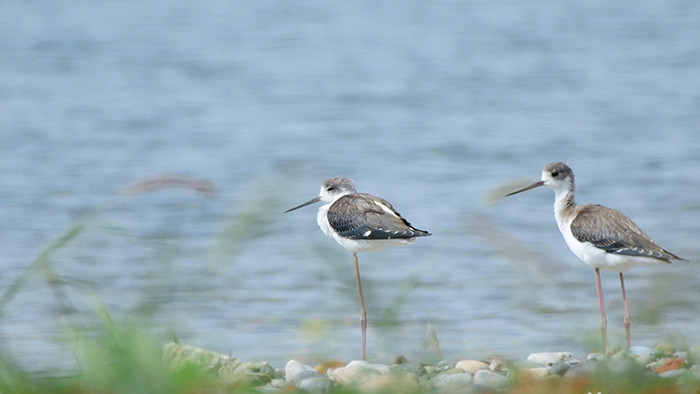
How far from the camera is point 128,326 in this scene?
10.8ft

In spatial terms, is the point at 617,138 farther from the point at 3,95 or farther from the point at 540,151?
the point at 3,95

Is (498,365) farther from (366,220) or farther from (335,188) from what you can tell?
(335,188)

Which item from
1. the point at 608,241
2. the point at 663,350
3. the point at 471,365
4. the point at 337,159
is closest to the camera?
the point at 471,365

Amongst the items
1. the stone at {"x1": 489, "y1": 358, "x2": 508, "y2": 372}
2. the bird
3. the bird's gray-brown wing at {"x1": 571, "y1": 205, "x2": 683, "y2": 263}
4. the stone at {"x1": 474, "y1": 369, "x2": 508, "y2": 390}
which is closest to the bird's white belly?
the bird

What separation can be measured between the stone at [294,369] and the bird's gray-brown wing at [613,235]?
1.98 meters

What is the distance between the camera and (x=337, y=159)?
14562mm

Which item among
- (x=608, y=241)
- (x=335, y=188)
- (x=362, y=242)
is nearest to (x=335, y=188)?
(x=335, y=188)

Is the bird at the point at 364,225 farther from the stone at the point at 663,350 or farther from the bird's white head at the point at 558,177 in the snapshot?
the stone at the point at 663,350

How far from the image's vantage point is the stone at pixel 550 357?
706 centimetres

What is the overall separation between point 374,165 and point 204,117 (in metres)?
3.97

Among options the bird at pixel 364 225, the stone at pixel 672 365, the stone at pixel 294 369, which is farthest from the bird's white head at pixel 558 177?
the stone at pixel 294 369

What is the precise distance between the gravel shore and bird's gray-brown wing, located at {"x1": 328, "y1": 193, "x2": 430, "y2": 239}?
2.76 feet

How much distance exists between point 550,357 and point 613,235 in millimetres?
904

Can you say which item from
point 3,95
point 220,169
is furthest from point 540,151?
point 3,95
